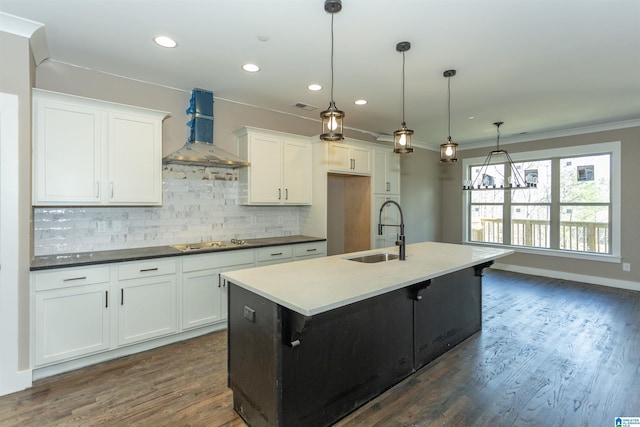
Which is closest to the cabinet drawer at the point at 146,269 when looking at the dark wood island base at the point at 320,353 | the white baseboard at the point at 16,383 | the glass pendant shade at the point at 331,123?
the white baseboard at the point at 16,383

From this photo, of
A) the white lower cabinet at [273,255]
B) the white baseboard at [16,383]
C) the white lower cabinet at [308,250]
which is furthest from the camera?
the white lower cabinet at [308,250]

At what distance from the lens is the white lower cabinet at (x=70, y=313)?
7.99ft

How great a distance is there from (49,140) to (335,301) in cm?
280

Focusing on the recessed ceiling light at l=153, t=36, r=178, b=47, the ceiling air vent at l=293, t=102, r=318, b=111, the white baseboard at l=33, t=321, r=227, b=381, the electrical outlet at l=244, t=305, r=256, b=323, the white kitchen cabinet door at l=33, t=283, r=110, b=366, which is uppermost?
the ceiling air vent at l=293, t=102, r=318, b=111

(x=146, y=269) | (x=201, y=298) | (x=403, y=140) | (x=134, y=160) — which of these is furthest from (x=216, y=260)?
(x=403, y=140)

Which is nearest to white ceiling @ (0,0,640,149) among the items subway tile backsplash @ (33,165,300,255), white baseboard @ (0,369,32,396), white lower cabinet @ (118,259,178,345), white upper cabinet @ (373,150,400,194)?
white upper cabinet @ (373,150,400,194)

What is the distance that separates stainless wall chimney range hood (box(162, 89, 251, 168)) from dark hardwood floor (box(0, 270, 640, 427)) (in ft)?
6.34

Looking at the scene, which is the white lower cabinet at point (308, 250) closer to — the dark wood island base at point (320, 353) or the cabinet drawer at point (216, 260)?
the cabinet drawer at point (216, 260)

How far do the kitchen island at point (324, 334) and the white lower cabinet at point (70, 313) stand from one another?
4.56 feet

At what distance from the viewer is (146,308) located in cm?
291

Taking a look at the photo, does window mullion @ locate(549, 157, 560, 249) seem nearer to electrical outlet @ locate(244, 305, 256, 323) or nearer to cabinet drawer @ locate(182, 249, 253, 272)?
cabinet drawer @ locate(182, 249, 253, 272)

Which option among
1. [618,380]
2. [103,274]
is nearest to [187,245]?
[103,274]

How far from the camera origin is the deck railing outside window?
536cm

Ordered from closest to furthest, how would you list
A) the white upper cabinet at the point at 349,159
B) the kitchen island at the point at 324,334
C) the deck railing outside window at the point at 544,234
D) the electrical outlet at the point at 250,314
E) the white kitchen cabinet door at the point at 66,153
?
the kitchen island at the point at 324,334 < the electrical outlet at the point at 250,314 < the white kitchen cabinet door at the point at 66,153 < the white upper cabinet at the point at 349,159 < the deck railing outside window at the point at 544,234
